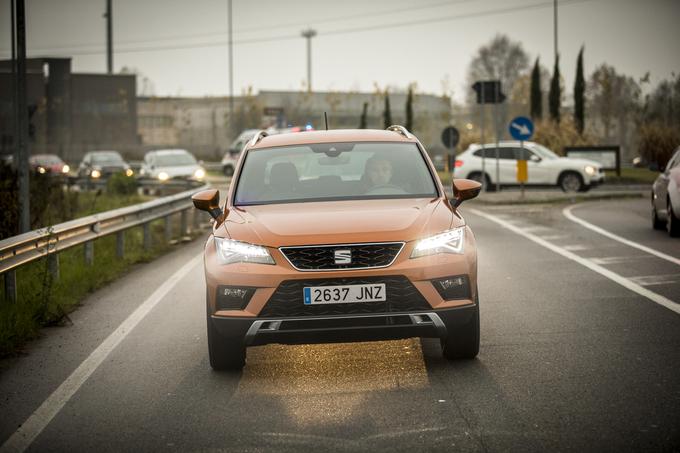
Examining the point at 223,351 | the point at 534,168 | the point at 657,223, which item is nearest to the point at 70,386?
the point at 223,351

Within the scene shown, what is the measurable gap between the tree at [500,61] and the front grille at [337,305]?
113 metres

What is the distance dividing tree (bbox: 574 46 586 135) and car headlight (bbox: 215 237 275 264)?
1732 inches

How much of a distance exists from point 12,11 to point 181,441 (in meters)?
8.75

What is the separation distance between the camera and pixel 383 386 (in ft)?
21.9

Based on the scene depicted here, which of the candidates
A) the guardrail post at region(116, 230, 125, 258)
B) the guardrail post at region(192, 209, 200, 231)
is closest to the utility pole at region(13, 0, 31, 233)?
the guardrail post at region(116, 230, 125, 258)

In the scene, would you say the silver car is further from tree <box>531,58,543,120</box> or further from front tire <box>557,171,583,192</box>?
tree <box>531,58,543,120</box>

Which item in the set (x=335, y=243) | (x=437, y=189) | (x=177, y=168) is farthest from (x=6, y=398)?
(x=177, y=168)

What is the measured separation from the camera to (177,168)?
1479 inches

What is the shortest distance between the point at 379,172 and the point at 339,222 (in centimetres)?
124

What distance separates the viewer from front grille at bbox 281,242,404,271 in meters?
6.75

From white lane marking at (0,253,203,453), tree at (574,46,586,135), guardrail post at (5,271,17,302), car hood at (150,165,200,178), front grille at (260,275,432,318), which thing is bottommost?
white lane marking at (0,253,203,453)

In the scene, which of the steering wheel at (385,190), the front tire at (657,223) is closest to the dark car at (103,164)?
the front tire at (657,223)

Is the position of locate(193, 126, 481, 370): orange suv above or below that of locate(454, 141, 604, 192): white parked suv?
below

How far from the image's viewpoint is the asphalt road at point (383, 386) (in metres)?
5.48
